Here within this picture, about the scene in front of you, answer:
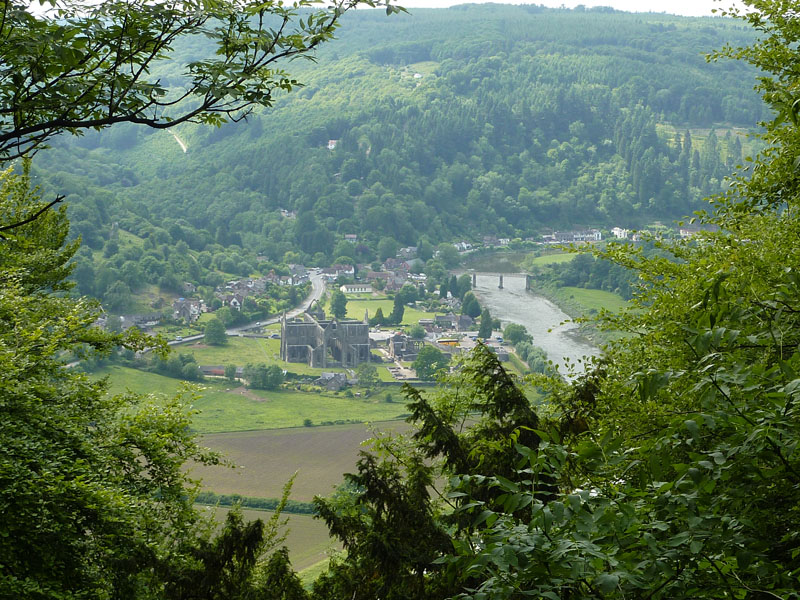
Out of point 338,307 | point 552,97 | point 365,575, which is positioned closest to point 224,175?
point 338,307

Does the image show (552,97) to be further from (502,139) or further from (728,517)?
(728,517)

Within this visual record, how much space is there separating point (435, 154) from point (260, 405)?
70879 millimetres

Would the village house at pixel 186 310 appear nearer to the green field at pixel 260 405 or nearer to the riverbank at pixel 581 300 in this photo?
the green field at pixel 260 405

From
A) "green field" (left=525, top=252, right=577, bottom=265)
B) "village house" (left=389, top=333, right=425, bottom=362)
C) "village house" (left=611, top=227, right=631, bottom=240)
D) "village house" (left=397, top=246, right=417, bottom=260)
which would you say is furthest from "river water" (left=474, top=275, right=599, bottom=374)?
"village house" (left=611, top=227, right=631, bottom=240)

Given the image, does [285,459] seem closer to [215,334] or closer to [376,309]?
[215,334]

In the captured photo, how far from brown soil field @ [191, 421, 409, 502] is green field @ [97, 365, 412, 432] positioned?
1.90m

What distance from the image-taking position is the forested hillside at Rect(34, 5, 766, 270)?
338ft

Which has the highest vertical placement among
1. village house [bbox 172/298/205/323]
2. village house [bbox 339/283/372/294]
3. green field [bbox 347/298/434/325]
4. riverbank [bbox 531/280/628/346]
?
riverbank [bbox 531/280/628/346]

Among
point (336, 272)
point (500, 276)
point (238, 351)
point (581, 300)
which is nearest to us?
point (238, 351)

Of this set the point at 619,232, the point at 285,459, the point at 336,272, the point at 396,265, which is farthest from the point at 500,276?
the point at 285,459

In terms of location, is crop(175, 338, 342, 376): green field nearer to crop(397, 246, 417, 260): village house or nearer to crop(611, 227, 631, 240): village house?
crop(397, 246, 417, 260): village house

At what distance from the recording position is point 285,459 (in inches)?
1759

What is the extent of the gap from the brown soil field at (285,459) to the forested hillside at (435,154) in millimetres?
44467

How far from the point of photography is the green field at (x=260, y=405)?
54125mm
